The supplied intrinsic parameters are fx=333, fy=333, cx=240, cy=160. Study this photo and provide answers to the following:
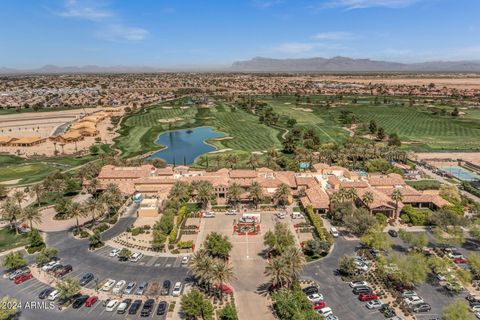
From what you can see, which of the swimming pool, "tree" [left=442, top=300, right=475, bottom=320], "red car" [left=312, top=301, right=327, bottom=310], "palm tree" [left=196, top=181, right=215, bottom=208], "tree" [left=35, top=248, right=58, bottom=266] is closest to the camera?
"tree" [left=442, top=300, right=475, bottom=320]

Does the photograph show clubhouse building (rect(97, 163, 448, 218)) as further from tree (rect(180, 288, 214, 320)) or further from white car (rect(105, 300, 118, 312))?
tree (rect(180, 288, 214, 320))

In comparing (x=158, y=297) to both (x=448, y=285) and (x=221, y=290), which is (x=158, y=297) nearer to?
(x=221, y=290)

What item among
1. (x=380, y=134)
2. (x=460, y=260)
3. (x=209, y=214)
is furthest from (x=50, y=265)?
(x=380, y=134)

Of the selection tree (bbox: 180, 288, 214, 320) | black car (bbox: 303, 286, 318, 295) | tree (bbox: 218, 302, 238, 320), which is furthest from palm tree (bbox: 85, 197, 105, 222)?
black car (bbox: 303, 286, 318, 295)

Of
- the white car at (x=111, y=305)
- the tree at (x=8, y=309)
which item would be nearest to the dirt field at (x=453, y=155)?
the white car at (x=111, y=305)

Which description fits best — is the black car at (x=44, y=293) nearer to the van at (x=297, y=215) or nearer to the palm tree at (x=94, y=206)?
the palm tree at (x=94, y=206)

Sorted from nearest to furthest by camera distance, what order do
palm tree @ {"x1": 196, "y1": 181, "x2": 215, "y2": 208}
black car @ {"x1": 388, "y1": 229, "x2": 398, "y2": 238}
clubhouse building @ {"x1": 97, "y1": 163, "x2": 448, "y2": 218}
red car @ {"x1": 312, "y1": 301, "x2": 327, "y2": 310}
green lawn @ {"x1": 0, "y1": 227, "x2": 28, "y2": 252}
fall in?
red car @ {"x1": 312, "y1": 301, "x2": 327, "y2": 310}
green lawn @ {"x1": 0, "y1": 227, "x2": 28, "y2": 252}
black car @ {"x1": 388, "y1": 229, "x2": 398, "y2": 238}
palm tree @ {"x1": 196, "y1": 181, "x2": 215, "y2": 208}
clubhouse building @ {"x1": 97, "y1": 163, "x2": 448, "y2": 218}
